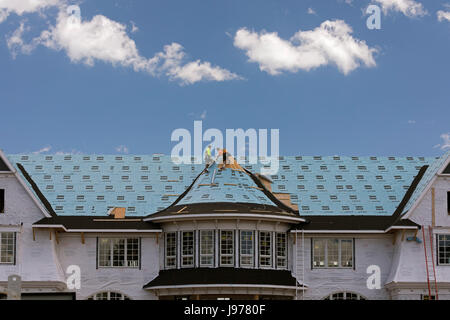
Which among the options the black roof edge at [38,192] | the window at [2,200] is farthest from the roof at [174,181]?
the window at [2,200]

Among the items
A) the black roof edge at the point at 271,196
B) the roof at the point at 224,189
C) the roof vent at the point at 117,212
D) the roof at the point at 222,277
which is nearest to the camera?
the roof at the point at 222,277

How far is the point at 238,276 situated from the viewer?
48.0 m

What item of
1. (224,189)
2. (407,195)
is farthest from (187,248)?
(407,195)

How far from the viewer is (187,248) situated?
49375 mm

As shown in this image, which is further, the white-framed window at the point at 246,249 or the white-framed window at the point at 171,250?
the white-framed window at the point at 171,250

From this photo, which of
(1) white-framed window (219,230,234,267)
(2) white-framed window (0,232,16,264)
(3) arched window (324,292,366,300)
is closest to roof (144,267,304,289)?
(1) white-framed window (219,230,234,267)

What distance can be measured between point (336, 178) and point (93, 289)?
655 inches

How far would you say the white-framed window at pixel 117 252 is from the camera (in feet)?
166

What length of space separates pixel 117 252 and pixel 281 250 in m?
9.46

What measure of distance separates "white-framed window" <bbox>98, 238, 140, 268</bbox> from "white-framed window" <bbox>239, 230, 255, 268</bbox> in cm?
625

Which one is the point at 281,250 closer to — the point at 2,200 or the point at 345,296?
the point at 345,296

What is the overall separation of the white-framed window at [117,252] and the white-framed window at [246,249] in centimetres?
625

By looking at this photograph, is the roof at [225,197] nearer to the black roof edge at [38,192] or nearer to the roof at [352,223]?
the roof at [352,223]

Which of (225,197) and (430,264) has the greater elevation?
(225,197)
